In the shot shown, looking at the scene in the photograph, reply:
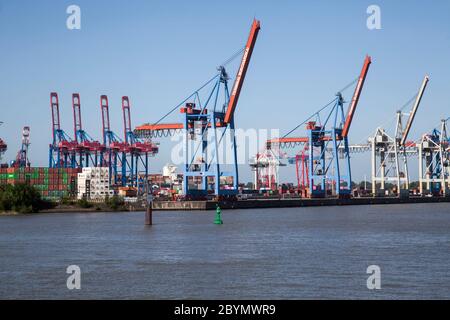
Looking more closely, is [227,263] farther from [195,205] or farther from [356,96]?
[356,96]

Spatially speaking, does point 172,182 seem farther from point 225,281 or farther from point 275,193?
point 225,281

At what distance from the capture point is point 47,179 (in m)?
94.4

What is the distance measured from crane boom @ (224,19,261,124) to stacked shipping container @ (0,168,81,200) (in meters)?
27.6

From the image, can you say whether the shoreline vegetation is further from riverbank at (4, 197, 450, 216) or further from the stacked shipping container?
the stacked shipping container

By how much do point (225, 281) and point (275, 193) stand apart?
321 ft

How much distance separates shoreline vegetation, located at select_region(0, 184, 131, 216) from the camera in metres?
73.6

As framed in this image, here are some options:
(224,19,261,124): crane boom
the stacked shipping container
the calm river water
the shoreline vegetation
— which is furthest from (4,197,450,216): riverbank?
the calm river water

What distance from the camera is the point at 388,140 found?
113250mm

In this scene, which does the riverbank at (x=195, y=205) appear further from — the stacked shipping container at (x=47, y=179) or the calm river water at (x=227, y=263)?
the calm river water at (x=227, y=263)

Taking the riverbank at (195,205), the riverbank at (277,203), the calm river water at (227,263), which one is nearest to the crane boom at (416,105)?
the riverbank at (277,203)

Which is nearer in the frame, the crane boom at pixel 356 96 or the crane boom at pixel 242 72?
the crane boom at pixel 242 72

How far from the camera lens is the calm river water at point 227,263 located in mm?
19516

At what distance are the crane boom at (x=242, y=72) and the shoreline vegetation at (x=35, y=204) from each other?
15.4 metres
